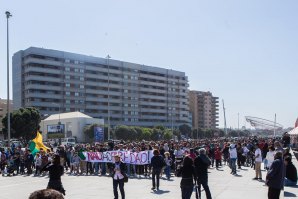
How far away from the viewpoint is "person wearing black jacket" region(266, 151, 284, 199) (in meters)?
10.0

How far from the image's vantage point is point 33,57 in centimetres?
Result: 11681

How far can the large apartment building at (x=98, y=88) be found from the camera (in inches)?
4690

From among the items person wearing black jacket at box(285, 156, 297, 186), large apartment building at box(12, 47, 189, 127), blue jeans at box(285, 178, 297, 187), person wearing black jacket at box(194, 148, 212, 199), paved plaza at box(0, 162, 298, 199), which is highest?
large apartment building at box(12, 47, 189, 127)

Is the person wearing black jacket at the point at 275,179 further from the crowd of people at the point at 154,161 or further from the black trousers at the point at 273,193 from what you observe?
the crowd of people at the point at 154,161

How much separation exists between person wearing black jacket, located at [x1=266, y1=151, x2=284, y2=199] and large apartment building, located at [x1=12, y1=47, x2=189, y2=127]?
113 metres

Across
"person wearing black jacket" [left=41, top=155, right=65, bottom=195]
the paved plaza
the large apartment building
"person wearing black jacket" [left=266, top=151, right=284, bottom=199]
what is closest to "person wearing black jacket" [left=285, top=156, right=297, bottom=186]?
the paved plaza

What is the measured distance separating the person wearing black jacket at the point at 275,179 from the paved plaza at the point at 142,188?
362cm

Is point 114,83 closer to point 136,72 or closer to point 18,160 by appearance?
point 136,72

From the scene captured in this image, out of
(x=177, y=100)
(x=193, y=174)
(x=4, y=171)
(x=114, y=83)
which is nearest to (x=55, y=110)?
(x=114, y=83)

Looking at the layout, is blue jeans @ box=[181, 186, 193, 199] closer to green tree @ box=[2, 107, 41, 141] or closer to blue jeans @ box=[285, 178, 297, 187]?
blue jeans @ box=[285, 178, 297, 187]

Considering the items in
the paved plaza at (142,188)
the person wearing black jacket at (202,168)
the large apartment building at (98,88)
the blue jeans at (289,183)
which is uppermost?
the large apartment building at (98,88)

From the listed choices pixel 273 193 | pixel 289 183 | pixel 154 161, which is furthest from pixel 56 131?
pixel 273 193

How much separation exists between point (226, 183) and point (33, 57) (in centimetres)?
10744

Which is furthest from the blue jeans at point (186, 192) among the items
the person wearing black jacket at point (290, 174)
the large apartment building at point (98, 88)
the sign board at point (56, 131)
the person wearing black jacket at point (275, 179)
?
the large apartment building at point (98, 88)
